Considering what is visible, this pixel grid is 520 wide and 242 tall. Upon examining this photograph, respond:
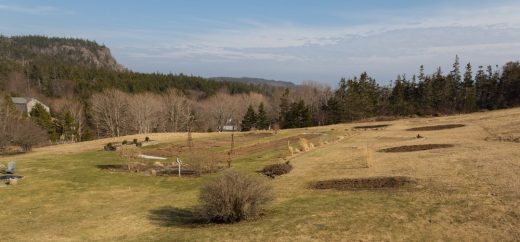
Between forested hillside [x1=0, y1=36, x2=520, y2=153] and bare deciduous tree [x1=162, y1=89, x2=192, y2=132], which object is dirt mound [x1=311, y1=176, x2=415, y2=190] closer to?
forested hillside [x1=0, y1=36, x2=520, y2=153]

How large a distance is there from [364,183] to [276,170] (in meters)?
7.47

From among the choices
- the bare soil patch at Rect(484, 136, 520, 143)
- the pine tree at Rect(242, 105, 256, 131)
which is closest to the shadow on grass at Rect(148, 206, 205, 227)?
the bare soil patch at Rect(484, 136, 520, 143)

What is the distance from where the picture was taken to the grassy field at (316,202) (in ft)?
44.7

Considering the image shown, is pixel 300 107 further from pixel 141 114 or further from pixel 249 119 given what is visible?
pixel 141 114

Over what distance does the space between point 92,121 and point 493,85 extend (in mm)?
93857

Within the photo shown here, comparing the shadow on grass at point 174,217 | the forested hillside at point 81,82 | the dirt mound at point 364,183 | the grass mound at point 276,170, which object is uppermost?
the forested hillside at point 81,82

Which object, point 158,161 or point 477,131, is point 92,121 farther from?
point 477,131

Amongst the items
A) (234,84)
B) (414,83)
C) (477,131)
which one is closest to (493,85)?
(414,83)

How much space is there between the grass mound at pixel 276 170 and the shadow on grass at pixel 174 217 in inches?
304

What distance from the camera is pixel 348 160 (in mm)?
28297

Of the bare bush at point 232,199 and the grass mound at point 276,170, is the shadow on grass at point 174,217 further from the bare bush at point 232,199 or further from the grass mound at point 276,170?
the grass mound at point 276,170

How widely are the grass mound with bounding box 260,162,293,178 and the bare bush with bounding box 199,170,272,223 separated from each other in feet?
30.2

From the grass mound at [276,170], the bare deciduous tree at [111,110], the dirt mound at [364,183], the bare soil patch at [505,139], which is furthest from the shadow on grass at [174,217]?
the bare deciduous tree at [111,110]

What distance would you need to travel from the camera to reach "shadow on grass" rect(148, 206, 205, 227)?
17.3 m
